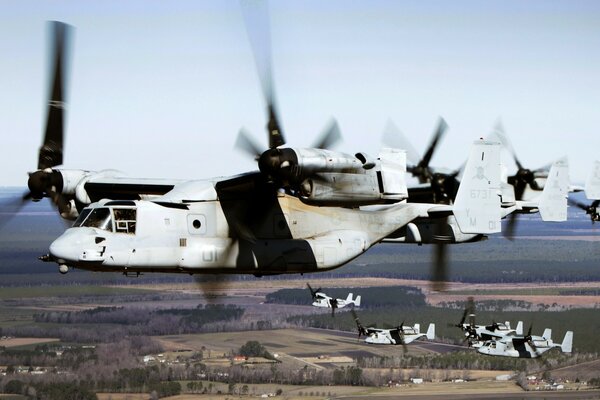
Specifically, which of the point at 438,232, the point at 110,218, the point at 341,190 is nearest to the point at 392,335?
the point at 438,232

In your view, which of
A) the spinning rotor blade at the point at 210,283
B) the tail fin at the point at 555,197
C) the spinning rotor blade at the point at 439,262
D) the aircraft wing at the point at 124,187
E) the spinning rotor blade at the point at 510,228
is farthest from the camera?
the spinning rotor blade at the point at 510,228

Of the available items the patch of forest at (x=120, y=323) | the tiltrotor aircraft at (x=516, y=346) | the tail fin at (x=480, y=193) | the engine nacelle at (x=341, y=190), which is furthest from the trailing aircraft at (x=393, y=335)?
the engine nacelle at (x=341, y=190)

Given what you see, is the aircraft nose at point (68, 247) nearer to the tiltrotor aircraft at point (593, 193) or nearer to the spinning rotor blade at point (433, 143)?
the spinning rotor blade at point (433, 143)

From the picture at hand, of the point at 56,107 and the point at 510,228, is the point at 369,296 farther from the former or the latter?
the point at 56,107

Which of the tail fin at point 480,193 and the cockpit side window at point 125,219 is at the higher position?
the tail fin at point 480,193

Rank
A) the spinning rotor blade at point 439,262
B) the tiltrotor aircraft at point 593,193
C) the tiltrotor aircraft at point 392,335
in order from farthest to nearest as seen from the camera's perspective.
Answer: the tiltrotor aircraft at point 392,335, the tiltrotor aircraft at point 593,193, the spinning rotor blade at point 439,262

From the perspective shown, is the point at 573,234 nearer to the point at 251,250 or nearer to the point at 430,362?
the point at 430,362
